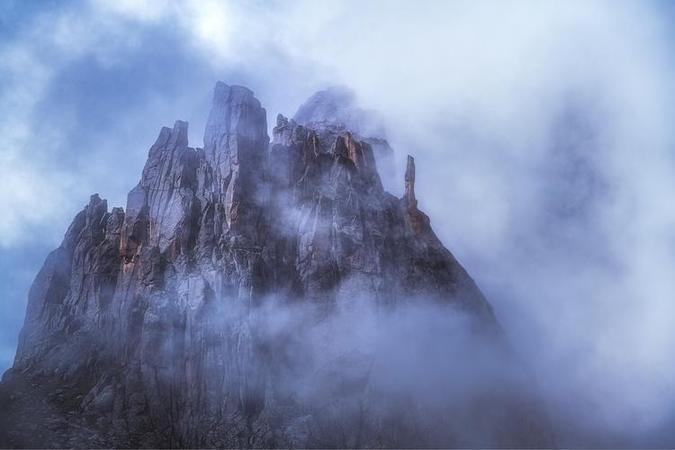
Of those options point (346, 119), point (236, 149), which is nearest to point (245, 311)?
point (236, 149)

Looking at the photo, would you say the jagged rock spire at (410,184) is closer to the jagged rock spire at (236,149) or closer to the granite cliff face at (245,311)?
the granite cliff face at (245,311)

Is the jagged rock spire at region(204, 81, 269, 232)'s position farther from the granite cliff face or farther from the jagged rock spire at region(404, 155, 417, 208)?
the jagged rock spire at region(404, 155, 417, 208)

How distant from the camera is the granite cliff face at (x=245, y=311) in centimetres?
8981

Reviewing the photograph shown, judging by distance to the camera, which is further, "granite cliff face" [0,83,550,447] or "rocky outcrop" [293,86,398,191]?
"rocky outcrop" [293,86,398,191]

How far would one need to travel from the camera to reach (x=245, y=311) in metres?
97.4

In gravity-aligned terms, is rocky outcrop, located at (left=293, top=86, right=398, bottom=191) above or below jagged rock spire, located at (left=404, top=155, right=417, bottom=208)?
above

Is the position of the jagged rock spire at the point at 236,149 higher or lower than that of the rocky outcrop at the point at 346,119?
lower

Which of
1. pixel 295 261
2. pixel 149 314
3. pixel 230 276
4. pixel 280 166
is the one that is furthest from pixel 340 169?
pixel 149 314

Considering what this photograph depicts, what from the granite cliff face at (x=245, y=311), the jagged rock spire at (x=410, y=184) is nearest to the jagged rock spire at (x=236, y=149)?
the granite cliff face at (x=245, y=311)

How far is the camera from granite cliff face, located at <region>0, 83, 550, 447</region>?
89.8 metres

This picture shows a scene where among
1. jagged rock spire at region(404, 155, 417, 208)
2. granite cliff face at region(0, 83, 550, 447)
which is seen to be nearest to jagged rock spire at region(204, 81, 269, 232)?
granite cliff face at region(0, 83, 550, 447)

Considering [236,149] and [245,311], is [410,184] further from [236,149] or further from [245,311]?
[245,311]

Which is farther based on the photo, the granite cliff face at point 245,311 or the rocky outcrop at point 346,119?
the rocky outcrop at point 346,119

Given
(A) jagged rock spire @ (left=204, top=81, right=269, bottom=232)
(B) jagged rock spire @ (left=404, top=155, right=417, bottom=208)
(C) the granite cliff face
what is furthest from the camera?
(B) jagged rock spire @ (left=404, top=155, right=417, bottom=208)
